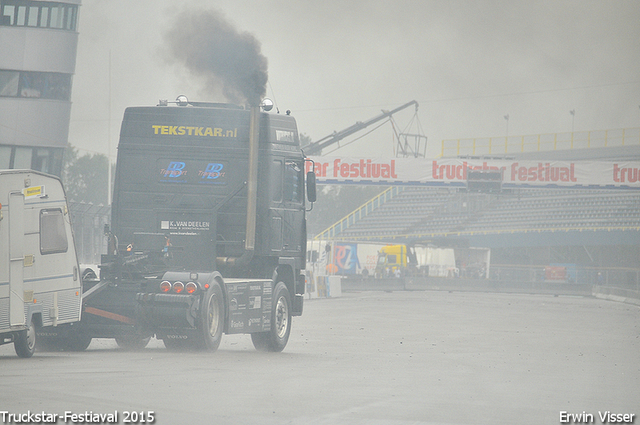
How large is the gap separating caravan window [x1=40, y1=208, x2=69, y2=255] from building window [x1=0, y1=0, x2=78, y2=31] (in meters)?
26.9

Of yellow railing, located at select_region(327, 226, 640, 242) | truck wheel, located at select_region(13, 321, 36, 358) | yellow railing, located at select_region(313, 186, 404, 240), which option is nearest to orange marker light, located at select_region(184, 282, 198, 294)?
truck wheel, located at select_region(13, 321, 36, 358)

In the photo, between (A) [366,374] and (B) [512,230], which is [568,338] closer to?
(A) [366,374]

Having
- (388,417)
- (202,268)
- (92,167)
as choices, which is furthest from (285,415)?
(92,167)

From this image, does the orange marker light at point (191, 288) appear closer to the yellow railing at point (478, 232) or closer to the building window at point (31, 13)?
the building window at point (31, 13)

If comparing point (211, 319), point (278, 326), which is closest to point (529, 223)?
point (278, 326)

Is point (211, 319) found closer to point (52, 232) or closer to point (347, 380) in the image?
point (52, 232)

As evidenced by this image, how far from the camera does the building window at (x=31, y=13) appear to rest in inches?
1517

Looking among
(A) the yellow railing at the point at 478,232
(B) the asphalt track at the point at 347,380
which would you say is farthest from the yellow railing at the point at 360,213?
(B) the asphalt track at the point at 347,380

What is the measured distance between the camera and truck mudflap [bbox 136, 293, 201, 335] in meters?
13.7

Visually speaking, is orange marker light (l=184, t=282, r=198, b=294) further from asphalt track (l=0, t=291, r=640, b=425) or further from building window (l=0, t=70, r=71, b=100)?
building window (l=0, t=70, r=71, b=100)

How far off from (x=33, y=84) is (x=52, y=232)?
27.0m

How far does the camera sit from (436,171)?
49.2 metres

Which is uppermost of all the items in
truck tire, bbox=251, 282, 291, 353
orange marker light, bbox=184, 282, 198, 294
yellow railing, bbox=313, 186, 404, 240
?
yellow railing, bbox=313, 186, 404, 240

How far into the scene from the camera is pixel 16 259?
1301cm
